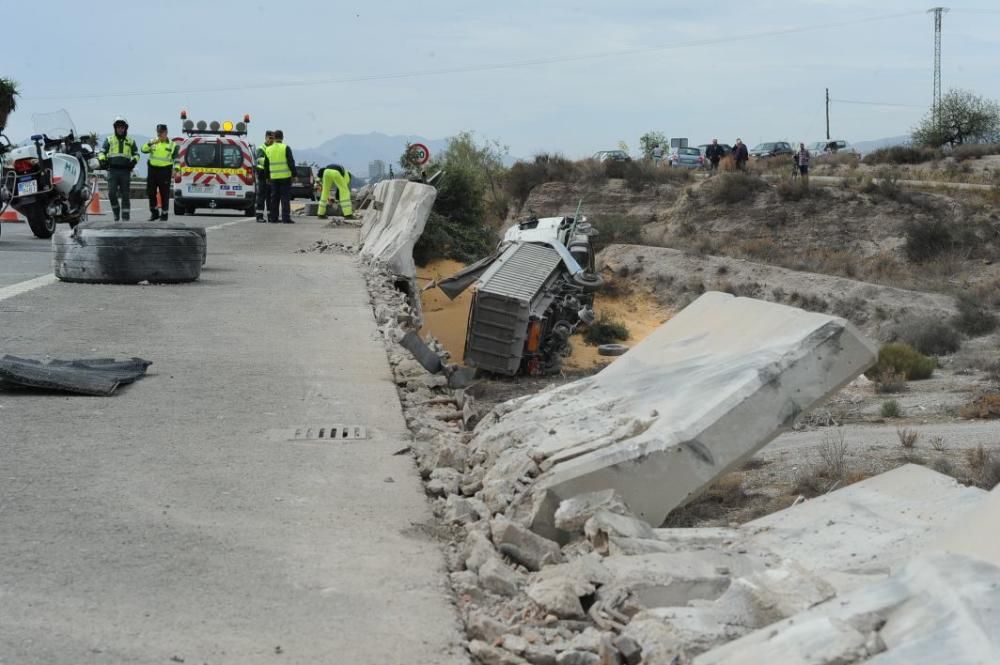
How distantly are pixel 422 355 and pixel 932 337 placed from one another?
66.5 feet

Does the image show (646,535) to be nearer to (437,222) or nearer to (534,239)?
(534,239)

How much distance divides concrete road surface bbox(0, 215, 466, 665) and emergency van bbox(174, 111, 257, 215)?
73.7 ft

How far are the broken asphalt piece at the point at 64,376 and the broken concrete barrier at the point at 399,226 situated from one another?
1091 cm

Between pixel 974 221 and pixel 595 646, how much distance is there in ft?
141

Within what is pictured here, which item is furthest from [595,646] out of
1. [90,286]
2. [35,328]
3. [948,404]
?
[948,404]

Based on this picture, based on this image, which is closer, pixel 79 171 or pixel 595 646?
pixel 595 646

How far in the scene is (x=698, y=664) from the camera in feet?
12.6

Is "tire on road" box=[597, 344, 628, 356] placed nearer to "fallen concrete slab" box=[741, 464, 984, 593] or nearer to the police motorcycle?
the police motorcycle

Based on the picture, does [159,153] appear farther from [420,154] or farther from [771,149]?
[771,149]

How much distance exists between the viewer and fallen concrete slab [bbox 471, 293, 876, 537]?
5883mm

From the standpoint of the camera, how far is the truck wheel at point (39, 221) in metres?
21.5

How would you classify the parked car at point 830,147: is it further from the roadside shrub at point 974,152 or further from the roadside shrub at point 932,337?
the roadside shrub at point 932,337

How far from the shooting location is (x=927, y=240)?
43.9 metres

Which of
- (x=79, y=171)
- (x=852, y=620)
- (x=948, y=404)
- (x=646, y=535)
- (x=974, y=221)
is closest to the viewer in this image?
(x=852, y=620)
